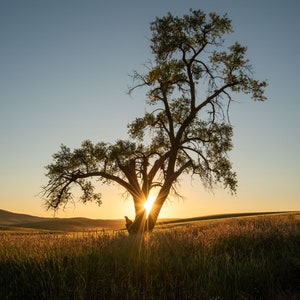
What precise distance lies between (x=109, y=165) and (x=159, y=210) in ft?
14.5

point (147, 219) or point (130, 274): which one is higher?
point (147, 219)

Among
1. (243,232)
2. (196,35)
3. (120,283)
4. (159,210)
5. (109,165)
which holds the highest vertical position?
(196,35)

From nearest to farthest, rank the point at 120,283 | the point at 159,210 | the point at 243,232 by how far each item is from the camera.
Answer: the point at 120,283, the point at 243,232, the point at 159,210

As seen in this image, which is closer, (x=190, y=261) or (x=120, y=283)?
(x=120, y=283)

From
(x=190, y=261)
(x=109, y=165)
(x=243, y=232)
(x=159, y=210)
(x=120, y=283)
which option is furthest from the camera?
(x=109, y=165)

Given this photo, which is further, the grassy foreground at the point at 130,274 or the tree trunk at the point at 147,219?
the tree trunk at the point at 147,219

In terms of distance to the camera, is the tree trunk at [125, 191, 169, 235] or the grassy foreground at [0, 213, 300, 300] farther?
the tree trunk at [125, 191, 169, 235]

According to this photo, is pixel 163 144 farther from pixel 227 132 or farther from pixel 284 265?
pixel 284 265

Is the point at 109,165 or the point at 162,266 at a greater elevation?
the point at 109,165

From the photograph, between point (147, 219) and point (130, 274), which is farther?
point (147, 219)

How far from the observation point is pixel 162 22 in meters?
28.0

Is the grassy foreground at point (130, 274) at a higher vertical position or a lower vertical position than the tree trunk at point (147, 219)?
lower

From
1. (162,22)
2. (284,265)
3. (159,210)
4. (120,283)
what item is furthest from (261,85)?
(120,283)

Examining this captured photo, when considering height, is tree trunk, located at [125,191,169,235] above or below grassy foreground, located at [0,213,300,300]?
above
